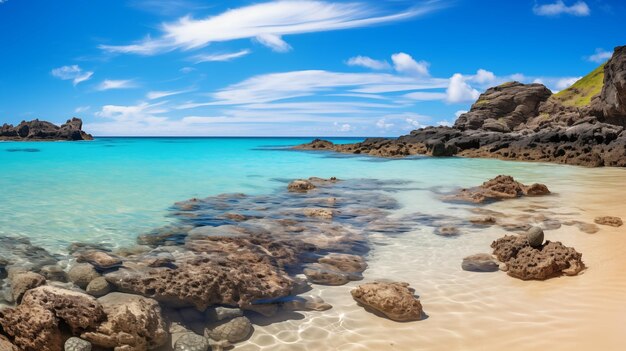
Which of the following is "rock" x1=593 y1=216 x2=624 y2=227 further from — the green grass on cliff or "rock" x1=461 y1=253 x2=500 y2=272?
the green grass on cliff

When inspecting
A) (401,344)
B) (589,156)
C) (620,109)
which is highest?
(620,109)

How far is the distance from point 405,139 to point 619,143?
92.0 ft

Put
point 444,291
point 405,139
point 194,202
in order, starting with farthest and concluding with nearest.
Result: point 405,139 < point 194,202 < point 444,291

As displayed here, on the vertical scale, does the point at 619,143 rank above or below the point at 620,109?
below

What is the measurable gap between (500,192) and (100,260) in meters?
12.5

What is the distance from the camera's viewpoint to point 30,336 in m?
4.20

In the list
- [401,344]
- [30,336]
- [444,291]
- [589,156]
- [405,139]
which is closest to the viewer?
[30,336]

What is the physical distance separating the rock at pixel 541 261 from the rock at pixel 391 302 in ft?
7.58

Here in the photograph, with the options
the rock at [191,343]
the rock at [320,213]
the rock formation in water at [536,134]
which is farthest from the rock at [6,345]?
the rock formation in water at [536,134]

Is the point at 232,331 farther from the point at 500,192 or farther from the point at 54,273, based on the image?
the point at 500,192

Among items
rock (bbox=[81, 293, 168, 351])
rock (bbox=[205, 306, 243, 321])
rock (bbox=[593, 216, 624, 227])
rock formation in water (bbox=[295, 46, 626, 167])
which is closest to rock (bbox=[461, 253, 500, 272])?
rock (bbox=[205, 306, 243, 321])

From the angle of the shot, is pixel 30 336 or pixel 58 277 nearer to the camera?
pixel 30 336

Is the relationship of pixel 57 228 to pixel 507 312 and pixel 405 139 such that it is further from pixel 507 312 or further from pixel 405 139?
pixel 405 139

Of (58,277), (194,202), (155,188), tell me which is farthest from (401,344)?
(155,188)
